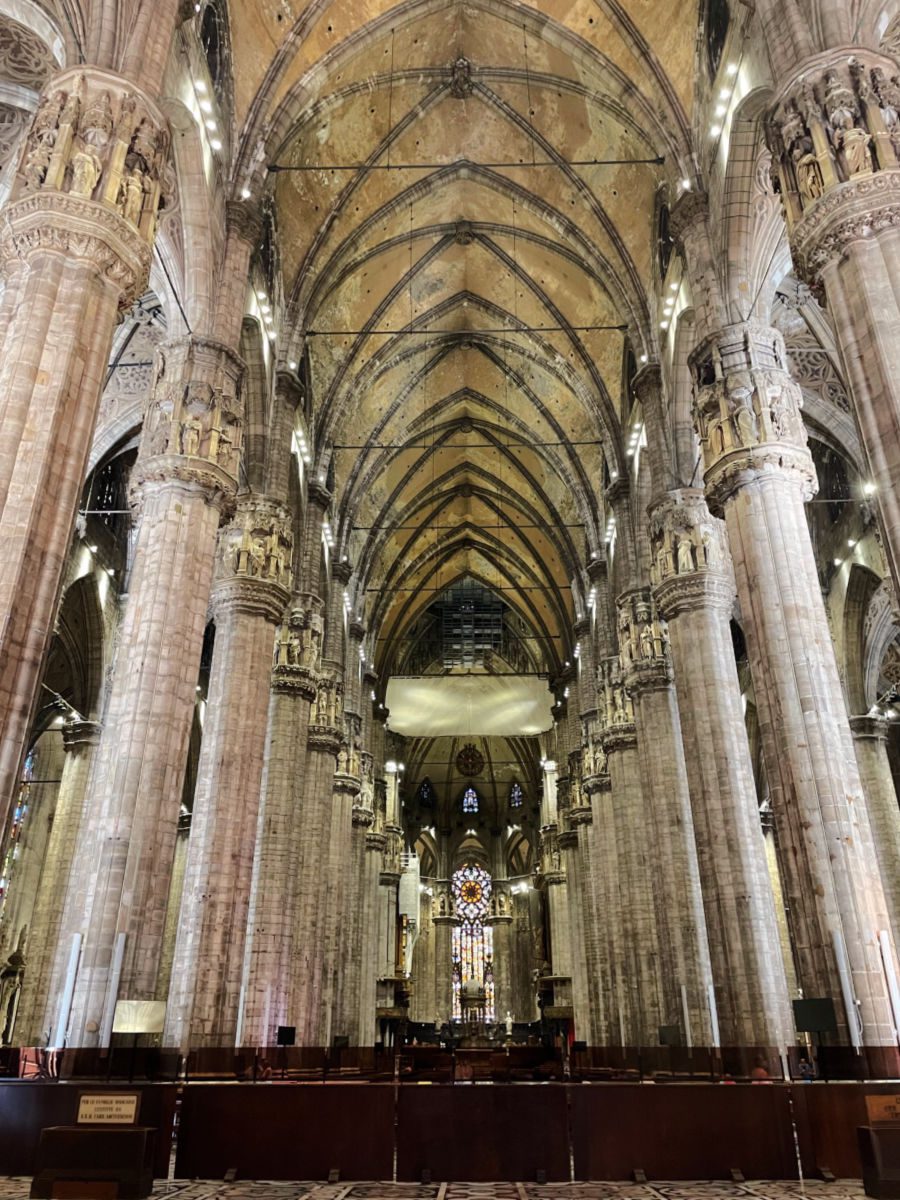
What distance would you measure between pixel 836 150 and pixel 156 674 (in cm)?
1021

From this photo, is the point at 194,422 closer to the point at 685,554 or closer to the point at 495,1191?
the point at 685,554

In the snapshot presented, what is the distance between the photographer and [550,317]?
25906 mm

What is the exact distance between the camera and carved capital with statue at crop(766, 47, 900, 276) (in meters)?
9.80

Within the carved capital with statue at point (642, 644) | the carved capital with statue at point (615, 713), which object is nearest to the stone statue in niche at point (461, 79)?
the carved capital with statue at point (642, 644)

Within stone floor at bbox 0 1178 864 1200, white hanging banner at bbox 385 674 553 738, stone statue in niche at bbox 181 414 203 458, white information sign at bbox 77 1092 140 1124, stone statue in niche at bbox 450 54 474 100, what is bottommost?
stone floor at bbox 0 1178 864 1200

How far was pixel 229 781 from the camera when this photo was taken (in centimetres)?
1539

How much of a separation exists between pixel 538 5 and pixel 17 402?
1558 centimetres

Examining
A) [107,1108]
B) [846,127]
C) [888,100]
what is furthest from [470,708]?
[107,1108]

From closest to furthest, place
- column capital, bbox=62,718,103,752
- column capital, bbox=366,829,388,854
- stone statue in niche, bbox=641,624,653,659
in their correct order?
stone statue in niche, bbox=641,624,653,659, column capital, bbox=62,718,103,752, column capital, bbox=366,829,388,854

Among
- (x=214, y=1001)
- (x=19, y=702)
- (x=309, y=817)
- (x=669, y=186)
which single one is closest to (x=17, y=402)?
(x=19, y=702)

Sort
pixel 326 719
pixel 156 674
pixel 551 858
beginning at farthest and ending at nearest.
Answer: pixel 551 858 → pixel 326 719 → pixel 156 674

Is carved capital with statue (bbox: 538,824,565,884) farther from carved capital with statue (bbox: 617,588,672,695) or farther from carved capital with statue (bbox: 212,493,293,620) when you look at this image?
carved capital with statue (bbox: 212,493,293,620)

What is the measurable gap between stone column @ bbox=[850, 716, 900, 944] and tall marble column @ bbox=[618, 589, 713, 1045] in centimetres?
562

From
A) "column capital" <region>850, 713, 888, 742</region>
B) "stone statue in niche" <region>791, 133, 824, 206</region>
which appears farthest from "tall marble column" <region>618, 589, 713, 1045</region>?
"stone statue in niche" <region>791, 133, 824, 206</region>
